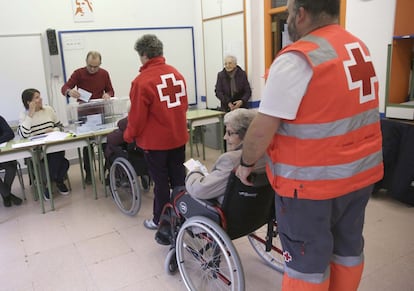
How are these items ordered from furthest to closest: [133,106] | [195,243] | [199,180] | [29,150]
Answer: [29,150], [133,106], [195,243], [199,180]

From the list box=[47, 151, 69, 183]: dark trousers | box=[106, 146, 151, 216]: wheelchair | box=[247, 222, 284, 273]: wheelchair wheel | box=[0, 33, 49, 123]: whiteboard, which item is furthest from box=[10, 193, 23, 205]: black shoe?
box=[247, 222, 284, 273]: wheelchair wheel

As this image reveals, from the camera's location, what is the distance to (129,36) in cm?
502

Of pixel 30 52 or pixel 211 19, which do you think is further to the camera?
pixel 211 19

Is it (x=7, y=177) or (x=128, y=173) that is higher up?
(x=128, y=173)

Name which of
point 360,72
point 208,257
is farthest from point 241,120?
point 208,257

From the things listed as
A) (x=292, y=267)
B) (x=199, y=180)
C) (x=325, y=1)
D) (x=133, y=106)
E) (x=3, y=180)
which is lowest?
(x=3, y=180)

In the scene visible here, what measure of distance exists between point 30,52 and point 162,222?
3.27 metres

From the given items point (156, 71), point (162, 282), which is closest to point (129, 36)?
point (156, 71)

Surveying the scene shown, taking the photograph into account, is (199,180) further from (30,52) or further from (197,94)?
(197,94)

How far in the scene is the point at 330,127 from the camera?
1.14 metres

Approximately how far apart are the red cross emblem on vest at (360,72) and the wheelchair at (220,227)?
1.99 feet

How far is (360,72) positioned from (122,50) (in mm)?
4326

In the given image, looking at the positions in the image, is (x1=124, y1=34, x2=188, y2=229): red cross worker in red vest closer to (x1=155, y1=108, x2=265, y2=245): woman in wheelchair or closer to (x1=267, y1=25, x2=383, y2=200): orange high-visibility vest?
(x1=155, y1=108, x2=265, y2=245): woman in wheelchair

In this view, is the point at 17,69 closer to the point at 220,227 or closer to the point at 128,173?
the point at 128,173
